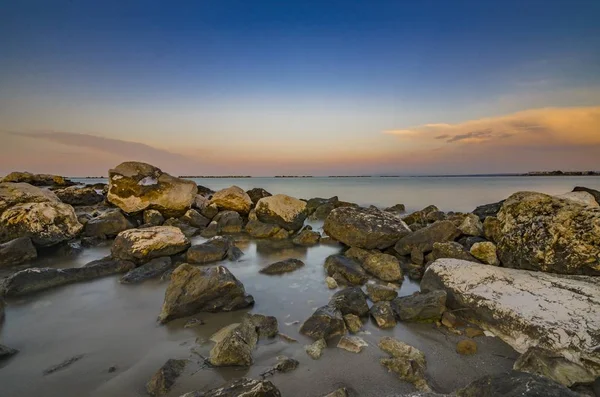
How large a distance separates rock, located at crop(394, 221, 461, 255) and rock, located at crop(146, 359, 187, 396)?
661 centimetres

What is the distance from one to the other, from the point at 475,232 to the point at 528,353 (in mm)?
5485

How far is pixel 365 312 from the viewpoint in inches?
195

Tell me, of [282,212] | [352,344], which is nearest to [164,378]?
[352,344]

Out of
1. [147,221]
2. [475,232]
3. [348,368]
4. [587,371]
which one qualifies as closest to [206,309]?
[348,368]

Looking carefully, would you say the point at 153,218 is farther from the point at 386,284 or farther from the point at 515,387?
the point at 515,387

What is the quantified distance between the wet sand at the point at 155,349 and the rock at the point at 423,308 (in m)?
0.15

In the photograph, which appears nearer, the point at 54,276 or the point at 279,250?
the point at 54,276

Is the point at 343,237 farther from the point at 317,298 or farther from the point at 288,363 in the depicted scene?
the point at 288,363

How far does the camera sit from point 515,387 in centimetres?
224

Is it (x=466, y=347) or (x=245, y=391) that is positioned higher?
(x=245, y=391)

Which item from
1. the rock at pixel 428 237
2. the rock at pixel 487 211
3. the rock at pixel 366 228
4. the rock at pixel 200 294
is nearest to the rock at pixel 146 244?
the rock at pixel 200 294

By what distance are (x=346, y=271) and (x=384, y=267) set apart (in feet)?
3.16

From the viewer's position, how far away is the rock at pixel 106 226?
1074 cm

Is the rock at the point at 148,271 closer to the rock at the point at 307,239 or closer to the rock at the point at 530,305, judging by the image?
the rock at the point at 307,239
